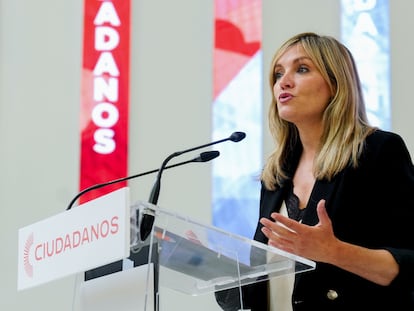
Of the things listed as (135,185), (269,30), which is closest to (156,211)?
(135,185)

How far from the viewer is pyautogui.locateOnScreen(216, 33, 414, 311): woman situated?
189 centimetres

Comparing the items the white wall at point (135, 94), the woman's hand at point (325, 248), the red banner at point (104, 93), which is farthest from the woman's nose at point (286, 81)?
the red banner at point (104, 93)

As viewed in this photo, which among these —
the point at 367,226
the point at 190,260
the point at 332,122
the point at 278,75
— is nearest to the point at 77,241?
the point at 190,260

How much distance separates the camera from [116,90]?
14.4 feet

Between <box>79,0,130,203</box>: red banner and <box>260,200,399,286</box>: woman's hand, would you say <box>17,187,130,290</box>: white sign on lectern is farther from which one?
<box>79,0,130,203</box>: red banner

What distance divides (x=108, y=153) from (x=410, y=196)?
2.49 meters

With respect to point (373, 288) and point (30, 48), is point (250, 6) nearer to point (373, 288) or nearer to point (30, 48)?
point (30, 48)

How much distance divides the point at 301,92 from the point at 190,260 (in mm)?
734

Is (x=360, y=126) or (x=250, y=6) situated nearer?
(x=360, y=126)

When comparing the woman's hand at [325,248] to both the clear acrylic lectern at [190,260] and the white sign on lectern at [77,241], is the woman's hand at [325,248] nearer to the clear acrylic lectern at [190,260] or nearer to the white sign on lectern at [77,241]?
the clear acrylic lectern at [190,260]

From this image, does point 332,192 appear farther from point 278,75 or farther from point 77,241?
point 77,241

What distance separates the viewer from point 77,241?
5.37 ft

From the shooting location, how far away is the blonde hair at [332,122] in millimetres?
2174

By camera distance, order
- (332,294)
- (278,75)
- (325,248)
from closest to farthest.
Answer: (325,248) < (332,294) < (278,75)
